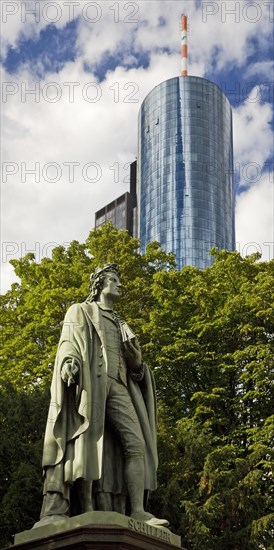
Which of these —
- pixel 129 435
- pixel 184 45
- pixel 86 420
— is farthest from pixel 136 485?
pixel 184 45

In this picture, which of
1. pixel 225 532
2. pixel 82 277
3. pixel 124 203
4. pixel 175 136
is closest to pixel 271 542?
pixel 225 532

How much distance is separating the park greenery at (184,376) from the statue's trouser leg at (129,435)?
7.34m

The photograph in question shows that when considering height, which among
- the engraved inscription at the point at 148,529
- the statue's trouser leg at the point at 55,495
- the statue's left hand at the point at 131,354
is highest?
the statue's left hand at the point at 131,354

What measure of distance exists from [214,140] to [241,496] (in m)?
98.2

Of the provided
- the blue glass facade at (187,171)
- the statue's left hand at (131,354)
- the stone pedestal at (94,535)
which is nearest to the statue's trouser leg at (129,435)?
the statue's left hand at (131,354)

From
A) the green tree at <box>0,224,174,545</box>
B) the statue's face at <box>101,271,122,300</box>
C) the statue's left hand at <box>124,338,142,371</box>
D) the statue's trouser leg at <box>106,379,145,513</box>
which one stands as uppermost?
the green tree at <box>0,224,174,545</box>

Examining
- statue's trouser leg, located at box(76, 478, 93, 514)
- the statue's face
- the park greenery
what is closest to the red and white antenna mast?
the park greenery

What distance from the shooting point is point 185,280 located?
78.4 feet

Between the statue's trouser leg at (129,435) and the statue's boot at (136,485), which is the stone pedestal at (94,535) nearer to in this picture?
the statue's boot at (136,485)

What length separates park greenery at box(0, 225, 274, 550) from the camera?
57.1 ft

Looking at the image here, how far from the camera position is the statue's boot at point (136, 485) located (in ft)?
30.3

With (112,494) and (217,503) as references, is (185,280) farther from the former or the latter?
(112,494)

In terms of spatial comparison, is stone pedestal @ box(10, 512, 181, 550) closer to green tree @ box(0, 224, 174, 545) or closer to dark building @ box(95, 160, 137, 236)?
green tree @ box(0, 224, 174, 545)

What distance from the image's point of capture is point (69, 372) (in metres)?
9.50
